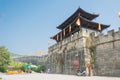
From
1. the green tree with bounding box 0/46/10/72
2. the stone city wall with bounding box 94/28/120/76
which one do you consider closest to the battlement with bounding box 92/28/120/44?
the stone city wall with bounding box 94/28/120/76

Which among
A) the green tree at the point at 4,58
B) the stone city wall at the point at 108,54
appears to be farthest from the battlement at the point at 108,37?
the green tree at the point at 4,58

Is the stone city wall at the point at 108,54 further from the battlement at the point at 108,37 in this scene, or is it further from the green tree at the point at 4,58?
the green tree at the point at 4,58

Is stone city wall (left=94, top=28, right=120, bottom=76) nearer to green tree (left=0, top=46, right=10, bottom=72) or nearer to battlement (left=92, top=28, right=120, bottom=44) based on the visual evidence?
battlement (left=92, top=28, right=120, bottom=44)

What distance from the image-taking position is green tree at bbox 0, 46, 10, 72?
34.3m

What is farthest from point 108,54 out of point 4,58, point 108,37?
point 4,58

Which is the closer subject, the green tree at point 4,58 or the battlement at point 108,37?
the battlement at point 108,37

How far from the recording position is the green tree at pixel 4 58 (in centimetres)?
3431

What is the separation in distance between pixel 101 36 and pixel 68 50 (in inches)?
260

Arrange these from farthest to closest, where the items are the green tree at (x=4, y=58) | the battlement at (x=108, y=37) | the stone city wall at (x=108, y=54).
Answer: the green tree at (x=4, y=58), the battlement at (x=108, y=37), the stone city wall at (x=108, y=54)

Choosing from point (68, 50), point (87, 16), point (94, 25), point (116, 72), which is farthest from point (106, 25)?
point (116, 72)

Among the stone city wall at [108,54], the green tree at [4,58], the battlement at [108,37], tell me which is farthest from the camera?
the green tree at [4,58]

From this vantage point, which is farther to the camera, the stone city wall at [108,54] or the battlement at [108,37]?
the battlement at [108,37]

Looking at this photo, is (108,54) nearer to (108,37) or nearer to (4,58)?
(108,37)

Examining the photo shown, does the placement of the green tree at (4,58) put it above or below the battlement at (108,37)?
below
